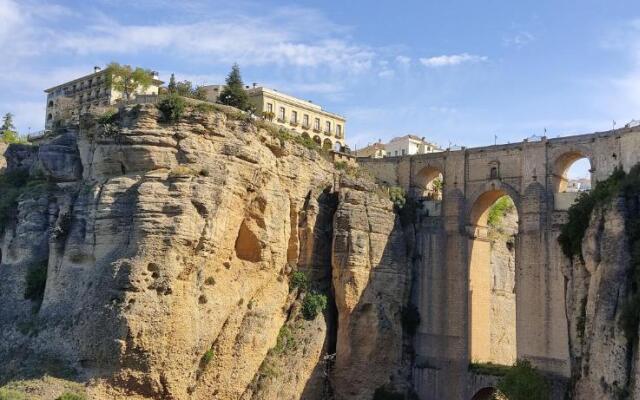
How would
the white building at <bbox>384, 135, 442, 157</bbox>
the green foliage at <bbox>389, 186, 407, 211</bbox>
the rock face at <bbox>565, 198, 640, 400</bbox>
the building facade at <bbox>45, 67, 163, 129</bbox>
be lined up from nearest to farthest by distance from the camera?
the rock face at <bbox>565, 198, 640, 400</bbox> → the green foliage at <bbox>389, 186, 407, 211</bbox> → the building facade at <bbox>45, 67, 163, 129</bbox> → the white building at <bbox>384, 135, 442, 157</bbox>

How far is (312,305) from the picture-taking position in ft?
112

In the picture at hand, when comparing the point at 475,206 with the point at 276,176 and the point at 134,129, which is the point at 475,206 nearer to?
the point at 276,176

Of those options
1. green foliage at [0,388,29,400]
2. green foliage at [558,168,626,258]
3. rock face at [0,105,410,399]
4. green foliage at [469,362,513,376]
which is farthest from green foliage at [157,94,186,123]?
green foliage at [469,362,513,376]

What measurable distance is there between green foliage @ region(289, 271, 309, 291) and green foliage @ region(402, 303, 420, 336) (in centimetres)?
556

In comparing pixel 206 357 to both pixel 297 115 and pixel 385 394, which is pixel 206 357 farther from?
pixel 297 115

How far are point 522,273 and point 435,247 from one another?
17.2ft

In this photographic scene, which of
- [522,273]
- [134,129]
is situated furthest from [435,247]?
[134,129]

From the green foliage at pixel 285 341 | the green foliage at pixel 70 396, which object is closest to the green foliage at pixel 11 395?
the green foliage at pixel 70 396

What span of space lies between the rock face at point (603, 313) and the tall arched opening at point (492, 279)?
5.37 m

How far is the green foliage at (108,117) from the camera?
30.5 meters

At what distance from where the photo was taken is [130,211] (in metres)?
27.8

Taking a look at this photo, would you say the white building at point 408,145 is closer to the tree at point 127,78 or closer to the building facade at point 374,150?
the building facade at point 374,150

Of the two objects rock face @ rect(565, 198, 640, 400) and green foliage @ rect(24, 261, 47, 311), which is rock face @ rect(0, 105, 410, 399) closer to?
green foliage @ rect(24, 261, 47, 311)

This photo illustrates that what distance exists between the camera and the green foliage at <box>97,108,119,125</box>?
30509mm
